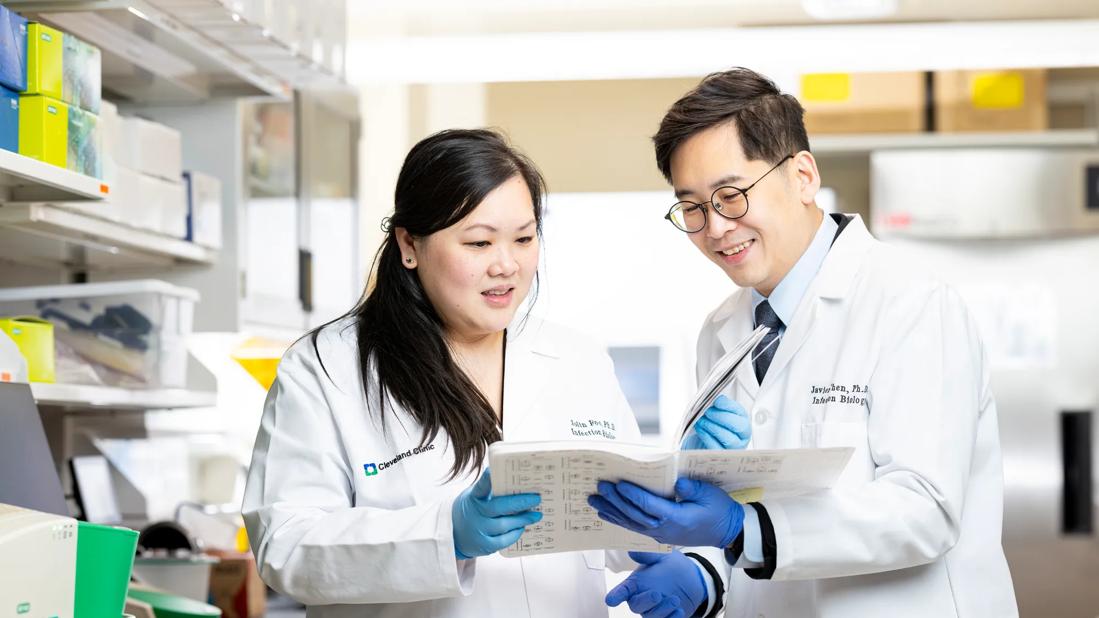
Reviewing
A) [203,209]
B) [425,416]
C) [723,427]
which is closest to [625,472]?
[723,427]

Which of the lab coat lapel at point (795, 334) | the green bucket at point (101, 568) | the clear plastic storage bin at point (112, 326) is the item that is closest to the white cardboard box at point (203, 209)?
the clear plastic storage bin at point (112, 326)

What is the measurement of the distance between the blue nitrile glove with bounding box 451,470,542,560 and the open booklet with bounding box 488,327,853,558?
2 cm

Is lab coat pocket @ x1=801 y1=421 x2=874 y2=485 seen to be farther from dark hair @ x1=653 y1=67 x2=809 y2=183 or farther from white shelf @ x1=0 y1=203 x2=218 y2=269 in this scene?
white shelf @ x1=0 y1=203 x2=218 y2=269

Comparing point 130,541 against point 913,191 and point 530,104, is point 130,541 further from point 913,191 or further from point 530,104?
point 530,104

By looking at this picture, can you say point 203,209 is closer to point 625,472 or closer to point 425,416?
point 425,416

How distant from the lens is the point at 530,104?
520 centimetres

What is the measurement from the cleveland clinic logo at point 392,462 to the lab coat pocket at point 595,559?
303mm

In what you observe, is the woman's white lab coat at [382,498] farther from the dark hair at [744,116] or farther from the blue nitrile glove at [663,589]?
the dark hair at [744,116]

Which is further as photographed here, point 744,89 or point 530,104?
point 530,104

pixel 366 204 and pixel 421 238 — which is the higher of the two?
pixel 366 204

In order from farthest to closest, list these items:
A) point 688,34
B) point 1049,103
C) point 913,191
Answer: point 1049,103 < point 913,191 < point 688,34

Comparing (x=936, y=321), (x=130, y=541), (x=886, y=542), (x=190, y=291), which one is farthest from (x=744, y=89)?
(x=190, y=291)

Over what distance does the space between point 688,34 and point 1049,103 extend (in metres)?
1.77

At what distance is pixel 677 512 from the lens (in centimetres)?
145
